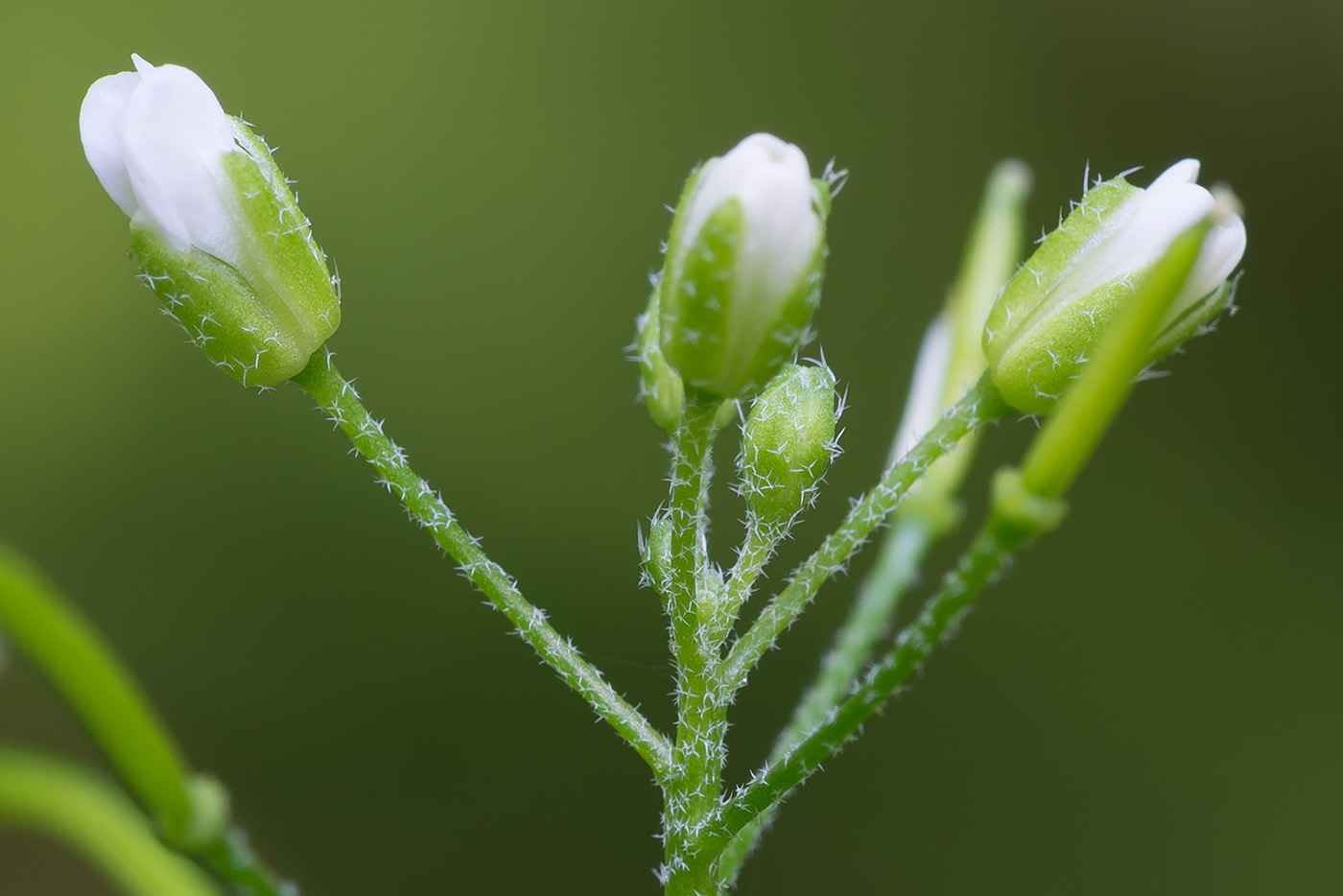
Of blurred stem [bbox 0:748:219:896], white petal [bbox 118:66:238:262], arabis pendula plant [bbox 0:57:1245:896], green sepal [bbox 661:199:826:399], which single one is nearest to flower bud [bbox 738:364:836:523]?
arabis pendula plant [bbox 0:57:1245:896]

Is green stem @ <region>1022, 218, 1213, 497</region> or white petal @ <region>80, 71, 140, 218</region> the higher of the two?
white petal @ <region>80, 71, 140, 218</region>

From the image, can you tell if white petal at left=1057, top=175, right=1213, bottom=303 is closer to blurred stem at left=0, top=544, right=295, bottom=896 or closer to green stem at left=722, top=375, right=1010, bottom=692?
green stem at left=722, top=375, right=1010, bottom=692

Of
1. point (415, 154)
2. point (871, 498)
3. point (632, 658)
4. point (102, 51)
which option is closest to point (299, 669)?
point (632, 658)

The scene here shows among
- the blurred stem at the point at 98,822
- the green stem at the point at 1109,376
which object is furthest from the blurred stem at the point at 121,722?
the green stem at the point at 1109,376

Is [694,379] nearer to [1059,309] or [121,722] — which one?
[1059,309]

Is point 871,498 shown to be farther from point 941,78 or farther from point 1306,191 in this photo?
point 1306,191

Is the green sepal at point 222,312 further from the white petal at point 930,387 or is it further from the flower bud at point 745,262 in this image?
the white petal at point 930,387
